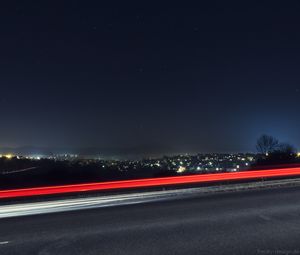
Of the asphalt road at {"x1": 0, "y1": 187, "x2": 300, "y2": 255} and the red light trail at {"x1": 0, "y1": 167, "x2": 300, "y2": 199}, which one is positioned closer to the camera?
the asphalt road at {"x1": 0, "y1": 187, "x2": 300, "y2": 255}

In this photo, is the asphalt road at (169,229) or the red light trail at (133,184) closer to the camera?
the asphalt road at (169,229)

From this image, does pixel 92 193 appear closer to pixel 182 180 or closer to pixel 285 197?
pixel 182 180

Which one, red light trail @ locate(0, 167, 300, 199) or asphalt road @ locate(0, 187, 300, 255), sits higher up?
red light trail @ locate(0, 167, 300, 199)

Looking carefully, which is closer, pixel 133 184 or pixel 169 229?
pixel 169 229

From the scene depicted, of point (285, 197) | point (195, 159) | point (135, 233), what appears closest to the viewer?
point (135, 233)

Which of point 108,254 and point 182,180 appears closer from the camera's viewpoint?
point 108,254

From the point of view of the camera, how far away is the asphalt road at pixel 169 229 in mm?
7254

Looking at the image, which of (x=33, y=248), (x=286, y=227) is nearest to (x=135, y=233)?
(x=33, y=248)

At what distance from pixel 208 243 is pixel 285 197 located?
561 cm

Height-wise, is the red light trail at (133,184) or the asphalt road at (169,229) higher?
the red light trail at (133,184)

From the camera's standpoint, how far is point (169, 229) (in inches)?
342

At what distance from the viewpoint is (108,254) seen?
7.10 m

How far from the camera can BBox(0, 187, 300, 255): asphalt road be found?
7254mm

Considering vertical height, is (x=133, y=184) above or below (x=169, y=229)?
above
